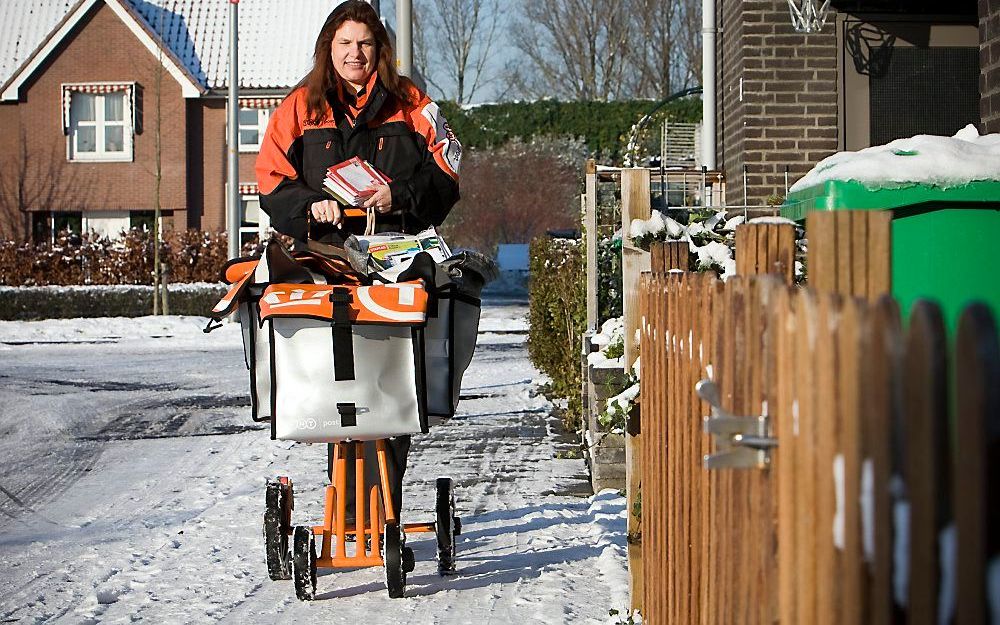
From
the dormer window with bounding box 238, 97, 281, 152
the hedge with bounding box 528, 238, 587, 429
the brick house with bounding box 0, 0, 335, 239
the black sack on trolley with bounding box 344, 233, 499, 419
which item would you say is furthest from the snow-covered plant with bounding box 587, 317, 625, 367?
the dormer window with bounding box 238, 97, 281, 152

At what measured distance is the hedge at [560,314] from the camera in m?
9.06

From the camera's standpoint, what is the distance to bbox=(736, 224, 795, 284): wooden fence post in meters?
2.70

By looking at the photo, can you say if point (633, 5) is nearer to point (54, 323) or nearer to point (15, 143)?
point (15, 143)

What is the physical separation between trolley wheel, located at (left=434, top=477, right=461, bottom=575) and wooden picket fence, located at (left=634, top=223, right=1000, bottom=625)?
6.88 feet

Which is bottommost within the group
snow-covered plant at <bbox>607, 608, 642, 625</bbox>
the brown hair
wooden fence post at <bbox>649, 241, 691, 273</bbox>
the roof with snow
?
snow-covered plant at <bbox>607, 608, 642, 625</bbox>

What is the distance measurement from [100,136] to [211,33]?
4079 millimetres

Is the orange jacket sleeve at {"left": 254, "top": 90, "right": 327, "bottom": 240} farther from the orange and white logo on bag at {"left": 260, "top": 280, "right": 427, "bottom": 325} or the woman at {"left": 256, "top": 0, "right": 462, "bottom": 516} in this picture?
the orange and white logo on bag at {"left": 260, "top": 280, "right": 427, "bottom": 325}

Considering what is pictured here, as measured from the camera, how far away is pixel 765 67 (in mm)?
10016

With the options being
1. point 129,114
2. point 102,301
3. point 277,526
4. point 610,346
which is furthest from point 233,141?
point 277,526

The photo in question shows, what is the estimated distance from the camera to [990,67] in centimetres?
579

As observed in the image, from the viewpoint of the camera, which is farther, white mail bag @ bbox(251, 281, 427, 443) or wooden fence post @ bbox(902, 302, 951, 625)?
white mail bag @ bbox(251, 281, 427, 443)

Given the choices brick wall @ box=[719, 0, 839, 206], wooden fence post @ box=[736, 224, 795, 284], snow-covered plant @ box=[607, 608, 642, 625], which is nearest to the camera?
wooden fence post @ box=[736, 224, 795, 284]

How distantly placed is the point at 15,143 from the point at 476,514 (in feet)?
105

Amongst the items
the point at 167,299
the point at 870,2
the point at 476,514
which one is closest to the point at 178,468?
the point at 476,514
